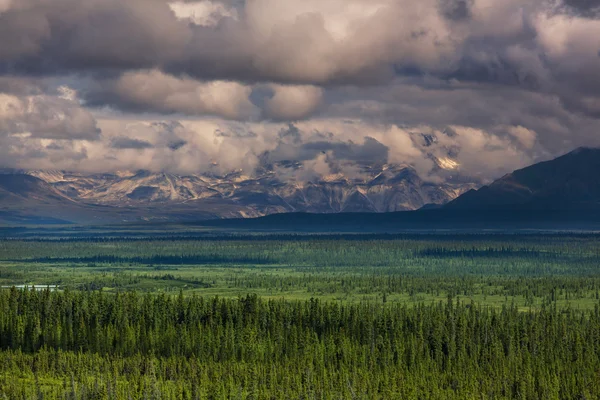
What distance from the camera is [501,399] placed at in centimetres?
19950

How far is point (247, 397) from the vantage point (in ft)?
630

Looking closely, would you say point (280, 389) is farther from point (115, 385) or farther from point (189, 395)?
point (115, 385)

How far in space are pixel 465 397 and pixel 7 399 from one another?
90791 millimetres

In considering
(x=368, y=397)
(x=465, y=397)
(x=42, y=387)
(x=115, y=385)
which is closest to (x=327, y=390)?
(x=368, y=397)

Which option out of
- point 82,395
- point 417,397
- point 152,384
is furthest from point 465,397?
point 82,395

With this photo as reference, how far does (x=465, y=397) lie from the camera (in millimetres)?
194625

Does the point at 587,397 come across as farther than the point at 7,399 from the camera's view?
Yes

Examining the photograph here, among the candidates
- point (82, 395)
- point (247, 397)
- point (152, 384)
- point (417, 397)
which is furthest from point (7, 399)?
point (417, 397)

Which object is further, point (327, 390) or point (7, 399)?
point (327, 390)

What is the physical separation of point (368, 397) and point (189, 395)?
37.1 m

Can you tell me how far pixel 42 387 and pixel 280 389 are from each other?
49.7 meters

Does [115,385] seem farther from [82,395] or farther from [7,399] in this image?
[7,399]

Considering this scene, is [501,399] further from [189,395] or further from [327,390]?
[189,395]

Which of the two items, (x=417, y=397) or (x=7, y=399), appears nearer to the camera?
(x=7, y=399)
